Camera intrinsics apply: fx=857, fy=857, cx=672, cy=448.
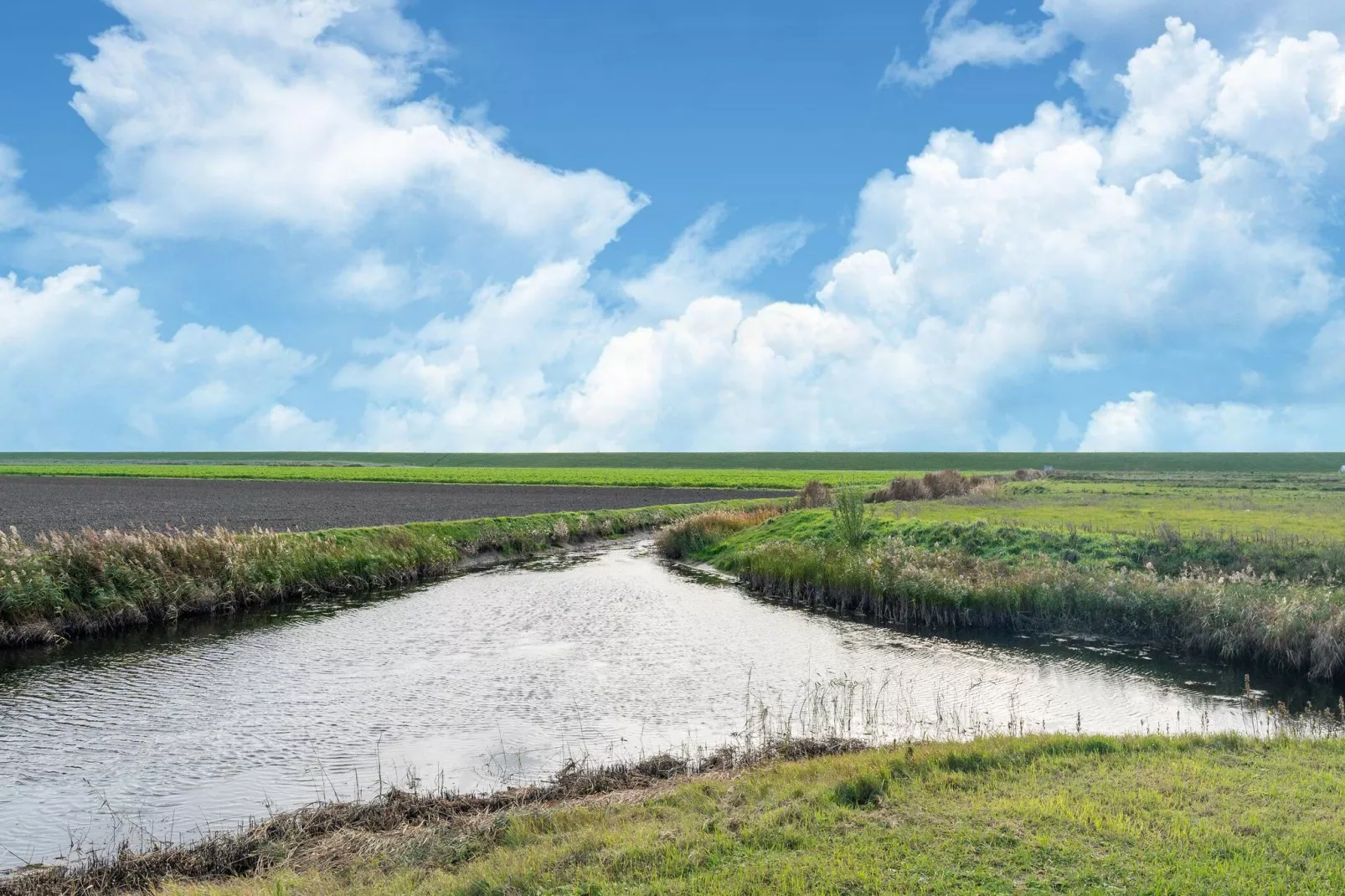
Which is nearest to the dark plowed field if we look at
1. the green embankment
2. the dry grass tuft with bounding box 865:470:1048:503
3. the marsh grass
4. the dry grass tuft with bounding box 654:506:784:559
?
the dry grass tuft with bounding box 654:506:784:559

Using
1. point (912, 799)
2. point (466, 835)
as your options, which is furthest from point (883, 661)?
point (466, 835)

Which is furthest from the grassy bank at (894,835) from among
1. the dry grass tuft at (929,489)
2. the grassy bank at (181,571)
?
the dry grass tuft at (929,489)

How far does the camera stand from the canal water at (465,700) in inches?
469

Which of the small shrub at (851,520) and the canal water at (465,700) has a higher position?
the small shrub at (851,520)

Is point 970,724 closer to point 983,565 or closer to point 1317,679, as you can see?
point 1317,679

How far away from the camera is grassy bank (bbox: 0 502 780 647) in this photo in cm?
2144

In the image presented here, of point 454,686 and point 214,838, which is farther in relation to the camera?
point 454,686

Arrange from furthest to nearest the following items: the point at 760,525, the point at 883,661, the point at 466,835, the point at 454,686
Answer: the point at 760,525, the point at 883,661, the point at 454,686, the point at 466,835

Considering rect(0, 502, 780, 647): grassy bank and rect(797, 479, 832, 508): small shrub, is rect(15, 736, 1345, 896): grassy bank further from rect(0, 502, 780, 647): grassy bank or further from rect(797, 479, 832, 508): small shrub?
rect(797, 479, 832, 508): small shrub

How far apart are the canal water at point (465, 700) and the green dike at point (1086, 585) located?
1.33 metres

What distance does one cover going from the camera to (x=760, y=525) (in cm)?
3978

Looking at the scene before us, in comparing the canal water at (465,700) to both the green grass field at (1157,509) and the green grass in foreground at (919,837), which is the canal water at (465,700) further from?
the green grass field at (1157,509)

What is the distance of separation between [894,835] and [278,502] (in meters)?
60.5

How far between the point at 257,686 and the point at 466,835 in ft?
33.7
